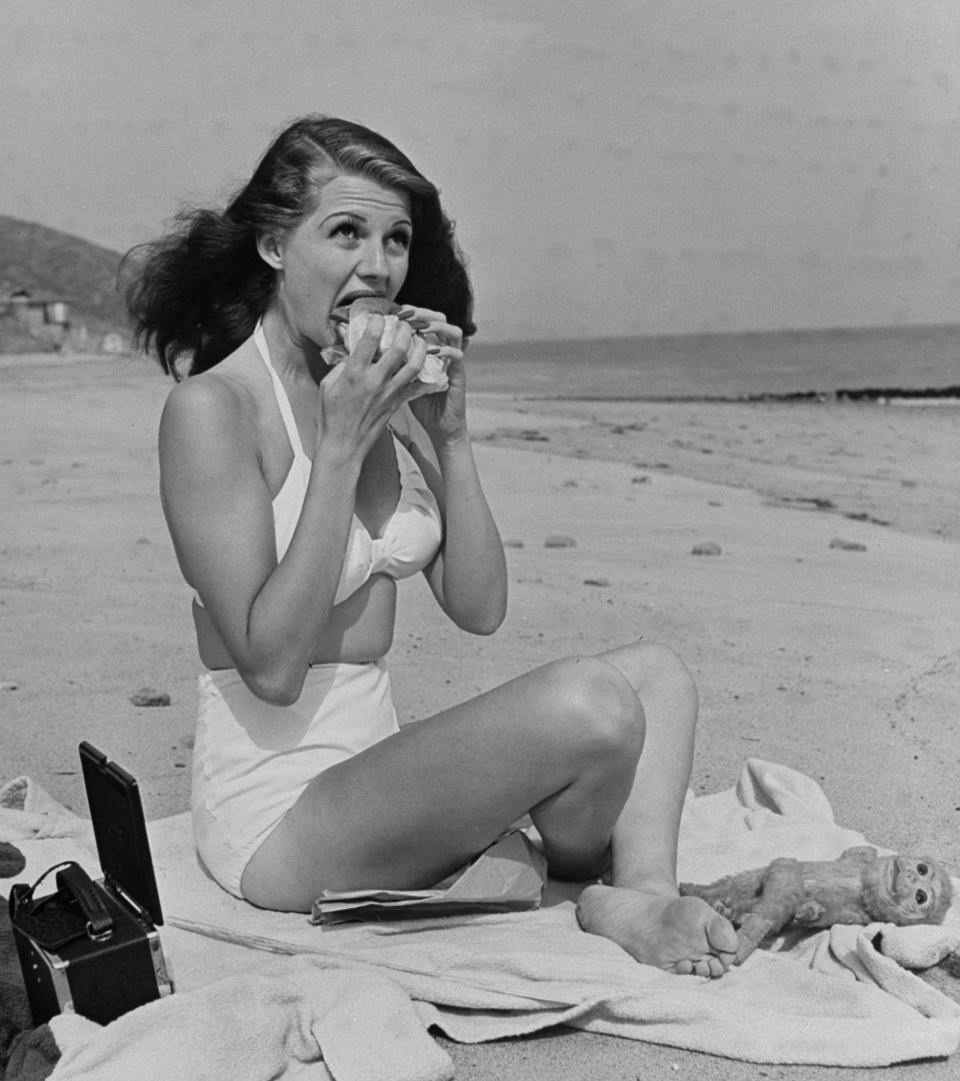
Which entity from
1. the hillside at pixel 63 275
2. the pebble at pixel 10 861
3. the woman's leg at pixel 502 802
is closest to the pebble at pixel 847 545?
the woman's leg at pixel 502 802

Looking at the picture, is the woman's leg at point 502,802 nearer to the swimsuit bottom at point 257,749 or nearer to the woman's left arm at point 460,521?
the swimsuit bottom at point 257,749

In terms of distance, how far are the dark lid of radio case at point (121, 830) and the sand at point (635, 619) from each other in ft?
1.94

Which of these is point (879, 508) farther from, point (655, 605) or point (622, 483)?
point (655, 605)

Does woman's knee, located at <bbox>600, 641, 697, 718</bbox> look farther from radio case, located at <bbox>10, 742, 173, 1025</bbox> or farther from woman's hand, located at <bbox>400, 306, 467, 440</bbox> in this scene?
radio case, located at <bbox>10, 742, 173, 1025</bbox>

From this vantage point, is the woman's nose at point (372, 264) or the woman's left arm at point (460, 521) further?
the woman's left arm at point (460, 521)

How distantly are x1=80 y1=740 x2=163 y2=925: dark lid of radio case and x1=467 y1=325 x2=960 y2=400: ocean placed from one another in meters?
19.2

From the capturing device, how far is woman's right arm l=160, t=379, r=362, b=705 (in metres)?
2.45

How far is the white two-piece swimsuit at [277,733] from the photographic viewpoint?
2.59 m

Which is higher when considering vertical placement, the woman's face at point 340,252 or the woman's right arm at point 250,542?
the woman's face at point 340,252

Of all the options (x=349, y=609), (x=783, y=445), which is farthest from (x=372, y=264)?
(x=783, y=445)

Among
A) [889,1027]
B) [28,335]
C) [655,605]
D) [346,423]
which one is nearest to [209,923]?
[346,423]

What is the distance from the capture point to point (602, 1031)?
2.27 m

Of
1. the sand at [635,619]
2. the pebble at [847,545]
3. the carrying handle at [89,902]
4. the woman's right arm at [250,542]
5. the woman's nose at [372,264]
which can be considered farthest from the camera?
the pebble at [847,545]

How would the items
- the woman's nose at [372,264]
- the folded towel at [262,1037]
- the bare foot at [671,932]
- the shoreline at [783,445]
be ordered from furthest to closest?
the shoreline at [783,445] < the woman's nose at [372,264] < the bare foot at [671,932] < the folded towel at [262,1037]
